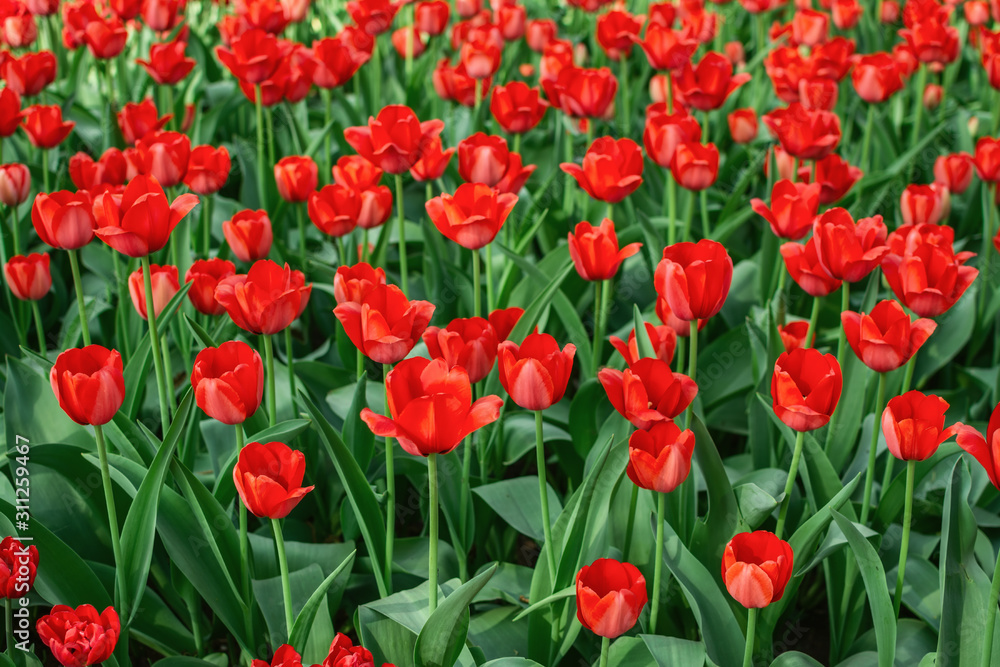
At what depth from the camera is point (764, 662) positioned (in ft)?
5.14

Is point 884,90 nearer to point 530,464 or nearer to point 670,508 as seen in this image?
point 530,464

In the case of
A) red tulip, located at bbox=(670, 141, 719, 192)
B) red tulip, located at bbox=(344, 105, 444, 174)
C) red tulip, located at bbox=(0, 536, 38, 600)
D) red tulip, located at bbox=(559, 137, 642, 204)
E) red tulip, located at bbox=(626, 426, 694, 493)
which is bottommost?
red tulip, located at bbox=(0, 536, 38, 600)

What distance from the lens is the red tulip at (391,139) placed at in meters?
2.00

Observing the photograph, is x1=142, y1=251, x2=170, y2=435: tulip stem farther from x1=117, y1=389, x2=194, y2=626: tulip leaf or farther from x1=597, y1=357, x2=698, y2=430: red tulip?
x1=597, y1=357, x2=698, y2=430: red tulip

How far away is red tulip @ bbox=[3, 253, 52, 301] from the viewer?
196 cm

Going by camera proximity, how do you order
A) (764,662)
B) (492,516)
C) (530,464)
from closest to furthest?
1. (764,662)
2. (492,516)
3. (530,464)

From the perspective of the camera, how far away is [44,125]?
2.36 meters

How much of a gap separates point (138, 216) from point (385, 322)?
1.58 ft

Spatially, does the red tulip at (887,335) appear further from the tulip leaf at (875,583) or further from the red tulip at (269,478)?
the red tulip at (269,478)

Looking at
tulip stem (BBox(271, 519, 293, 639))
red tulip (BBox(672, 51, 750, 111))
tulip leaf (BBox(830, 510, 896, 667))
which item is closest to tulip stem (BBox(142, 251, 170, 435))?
tulip stem (BBox(271, 519, 293, 639))

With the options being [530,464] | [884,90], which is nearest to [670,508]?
[530,464]

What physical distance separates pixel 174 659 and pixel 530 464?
108 cm

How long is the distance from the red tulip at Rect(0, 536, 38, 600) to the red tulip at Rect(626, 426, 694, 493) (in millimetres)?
826

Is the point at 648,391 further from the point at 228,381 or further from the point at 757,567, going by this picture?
the point at 228,381
